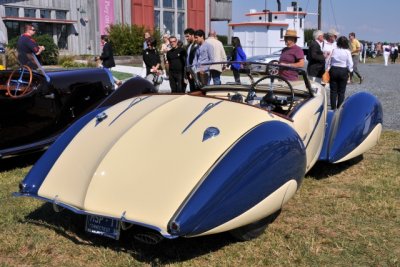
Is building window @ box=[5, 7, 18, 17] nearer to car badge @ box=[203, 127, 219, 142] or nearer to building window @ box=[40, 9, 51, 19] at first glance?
building window @ box=[40, 9, 51, 19]

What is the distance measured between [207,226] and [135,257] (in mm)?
675

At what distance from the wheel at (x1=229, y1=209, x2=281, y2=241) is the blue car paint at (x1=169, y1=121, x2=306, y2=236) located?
360 millimetres

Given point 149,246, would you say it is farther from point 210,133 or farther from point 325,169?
point 325,169

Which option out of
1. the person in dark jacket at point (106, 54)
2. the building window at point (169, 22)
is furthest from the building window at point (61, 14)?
the person in dark jacket at point (106, 54)

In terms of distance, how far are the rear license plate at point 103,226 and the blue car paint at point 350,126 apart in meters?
2.44

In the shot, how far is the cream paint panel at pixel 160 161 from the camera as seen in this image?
3.05 metres

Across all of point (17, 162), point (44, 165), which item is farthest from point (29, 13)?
point (44, 165)

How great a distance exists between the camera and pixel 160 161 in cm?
329

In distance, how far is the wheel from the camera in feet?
11.2

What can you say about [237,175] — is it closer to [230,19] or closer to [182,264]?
[182,264]

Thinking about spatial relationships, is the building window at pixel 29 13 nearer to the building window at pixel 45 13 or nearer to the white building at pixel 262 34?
the building window at pixel 45 13

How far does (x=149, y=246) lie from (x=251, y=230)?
0.75 m

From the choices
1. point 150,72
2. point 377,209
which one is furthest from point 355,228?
point 150,72

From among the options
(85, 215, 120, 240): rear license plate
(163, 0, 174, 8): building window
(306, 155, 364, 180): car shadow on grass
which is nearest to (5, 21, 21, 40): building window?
(163, 0, 174, 8): building window
